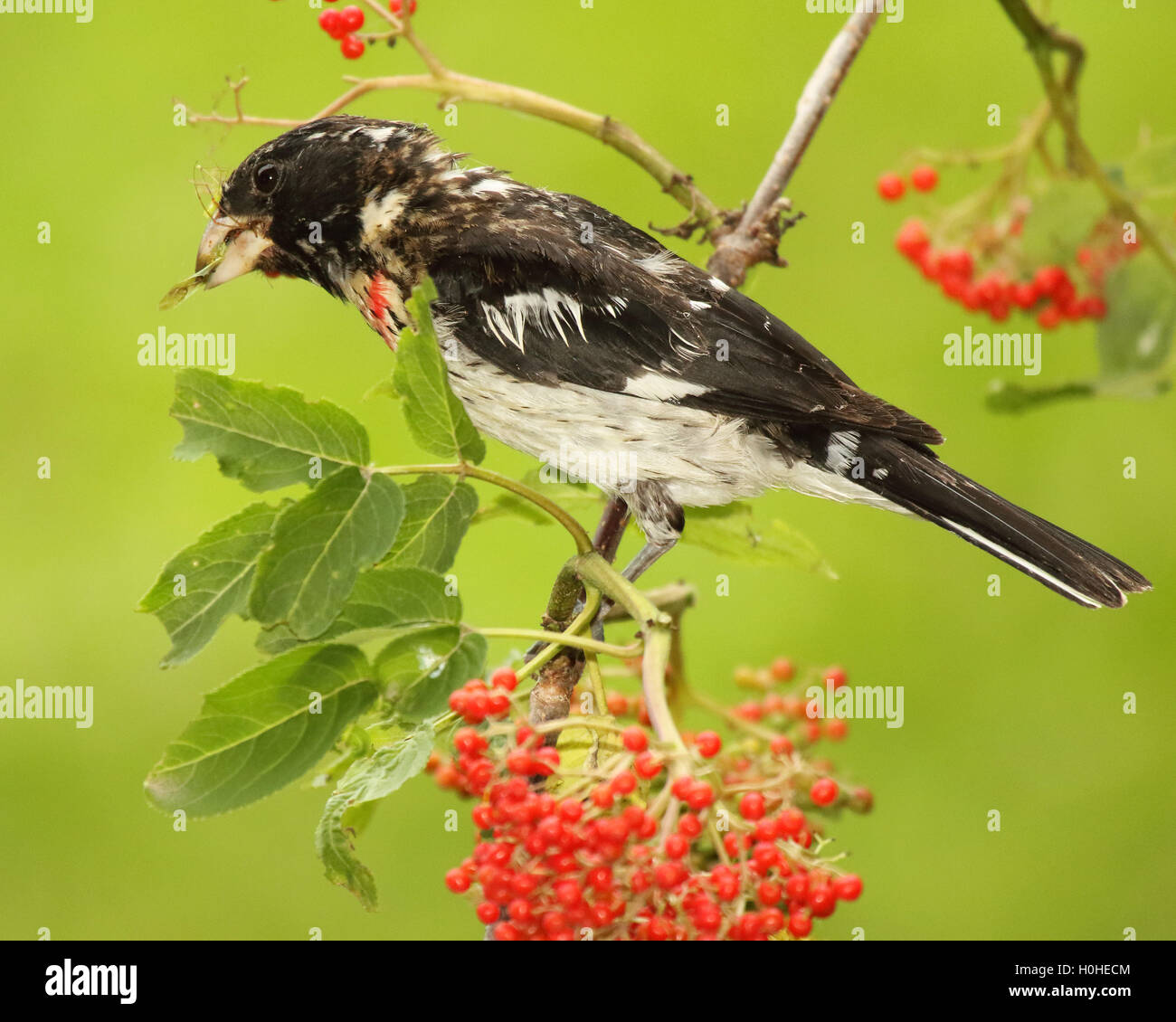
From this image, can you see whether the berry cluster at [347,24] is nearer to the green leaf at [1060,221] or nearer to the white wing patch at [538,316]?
the white wing patch at [538,316]

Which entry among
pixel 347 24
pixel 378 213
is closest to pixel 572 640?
pixel 378 213

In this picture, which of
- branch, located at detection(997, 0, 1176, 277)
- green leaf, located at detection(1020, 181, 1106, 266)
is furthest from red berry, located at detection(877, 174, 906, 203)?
branch, located at detection(997, 0, 1176, 277)

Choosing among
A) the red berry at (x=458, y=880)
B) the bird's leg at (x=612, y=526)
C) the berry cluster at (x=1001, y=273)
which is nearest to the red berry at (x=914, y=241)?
the berry cluster at (x=1001, y=273)

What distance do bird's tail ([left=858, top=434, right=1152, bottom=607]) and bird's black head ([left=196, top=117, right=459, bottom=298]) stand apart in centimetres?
89

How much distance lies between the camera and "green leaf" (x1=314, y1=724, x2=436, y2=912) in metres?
1.51

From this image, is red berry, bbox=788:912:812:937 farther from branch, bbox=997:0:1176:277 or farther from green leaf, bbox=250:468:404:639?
branch, bbox=997:0:1176:277

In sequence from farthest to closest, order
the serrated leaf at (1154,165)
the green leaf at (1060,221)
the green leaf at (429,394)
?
the green leaf at (1060,221)
the serrated leaf at (1154,165)
the green leaf at (429,394)

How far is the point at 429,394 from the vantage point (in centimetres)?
162

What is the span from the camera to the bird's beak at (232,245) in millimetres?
2162

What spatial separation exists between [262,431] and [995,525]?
1190mm

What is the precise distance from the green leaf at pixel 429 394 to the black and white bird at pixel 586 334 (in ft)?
1.68

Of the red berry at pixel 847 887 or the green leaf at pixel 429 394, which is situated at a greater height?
the green leaf at pixel 429 394

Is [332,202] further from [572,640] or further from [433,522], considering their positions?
[572,640]

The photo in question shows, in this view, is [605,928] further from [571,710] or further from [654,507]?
[654,507]
